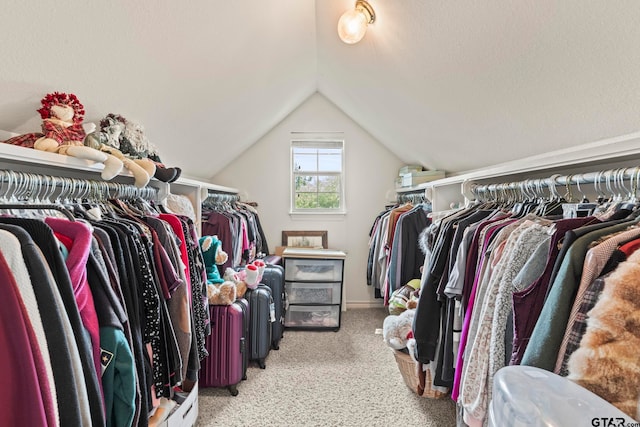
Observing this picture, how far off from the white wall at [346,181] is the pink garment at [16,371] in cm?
311

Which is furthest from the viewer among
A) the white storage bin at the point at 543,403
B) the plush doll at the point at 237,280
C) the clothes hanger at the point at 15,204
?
the plush doll at the point at 237,280

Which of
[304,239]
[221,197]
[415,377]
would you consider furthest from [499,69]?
[304,239]

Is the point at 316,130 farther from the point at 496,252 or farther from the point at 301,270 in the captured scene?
the point at 496,252

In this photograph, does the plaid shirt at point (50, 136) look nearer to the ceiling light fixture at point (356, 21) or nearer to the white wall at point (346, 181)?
the ceiling light fixture at point (356, 21)

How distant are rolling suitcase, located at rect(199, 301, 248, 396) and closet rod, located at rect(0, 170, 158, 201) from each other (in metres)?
0.94

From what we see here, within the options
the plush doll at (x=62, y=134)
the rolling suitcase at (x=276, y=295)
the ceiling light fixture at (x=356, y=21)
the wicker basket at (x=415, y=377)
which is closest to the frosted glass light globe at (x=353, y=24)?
the ceiling light fixture at (x=356, y=21)

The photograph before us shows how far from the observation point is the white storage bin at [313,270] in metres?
3.17

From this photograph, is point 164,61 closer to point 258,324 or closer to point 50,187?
point 50,187

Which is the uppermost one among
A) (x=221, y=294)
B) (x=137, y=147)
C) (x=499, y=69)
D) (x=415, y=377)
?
(x=499, y=69)

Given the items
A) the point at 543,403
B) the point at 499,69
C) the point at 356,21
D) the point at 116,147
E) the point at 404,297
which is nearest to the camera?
the point at 543,403

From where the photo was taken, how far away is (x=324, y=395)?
6.82 ft

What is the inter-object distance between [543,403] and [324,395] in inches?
70.4

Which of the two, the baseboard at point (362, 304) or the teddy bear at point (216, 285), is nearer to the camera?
the teddy bear at point (216, 285)

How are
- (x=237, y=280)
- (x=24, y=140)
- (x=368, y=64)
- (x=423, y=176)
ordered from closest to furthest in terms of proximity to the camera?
(x=24, y=140) → (x=368, y=64) → (x=237, y=280) → (x=423, y=176)
